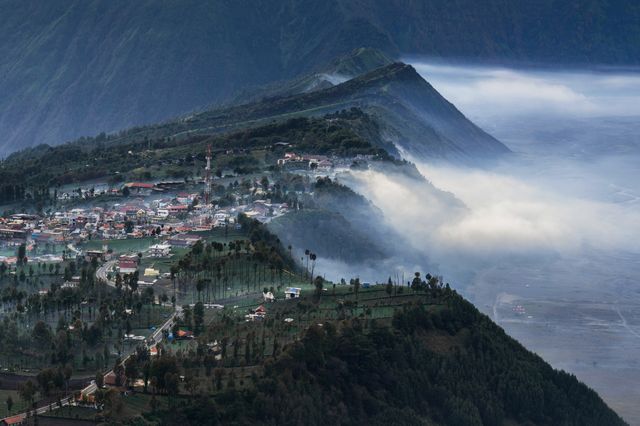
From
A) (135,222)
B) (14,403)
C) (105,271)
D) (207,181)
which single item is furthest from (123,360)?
(207,181)

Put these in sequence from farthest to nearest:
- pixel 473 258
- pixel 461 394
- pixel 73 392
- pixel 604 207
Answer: pixel 604 207, pixel 473 258, pixel 461 394, pixel 73 392

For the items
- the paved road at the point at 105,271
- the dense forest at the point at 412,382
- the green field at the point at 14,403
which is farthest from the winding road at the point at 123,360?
the dense forest at the point at 412,382

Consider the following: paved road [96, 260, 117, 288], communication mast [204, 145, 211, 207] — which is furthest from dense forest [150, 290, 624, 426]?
communication mast [204, 145, 211, 207]

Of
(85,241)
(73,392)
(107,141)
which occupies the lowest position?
(73,392)

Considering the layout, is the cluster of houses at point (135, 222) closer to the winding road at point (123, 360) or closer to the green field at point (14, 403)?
the winding road at point (123, 360)

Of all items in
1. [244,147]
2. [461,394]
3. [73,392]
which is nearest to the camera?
[73,392]

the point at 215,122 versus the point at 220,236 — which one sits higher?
the point at 215,122

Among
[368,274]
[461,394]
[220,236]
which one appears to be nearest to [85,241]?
[220,236]

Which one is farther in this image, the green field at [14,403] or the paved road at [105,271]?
the paved road at [105,271]

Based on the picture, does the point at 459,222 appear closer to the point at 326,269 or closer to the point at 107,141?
the point at 326,269
